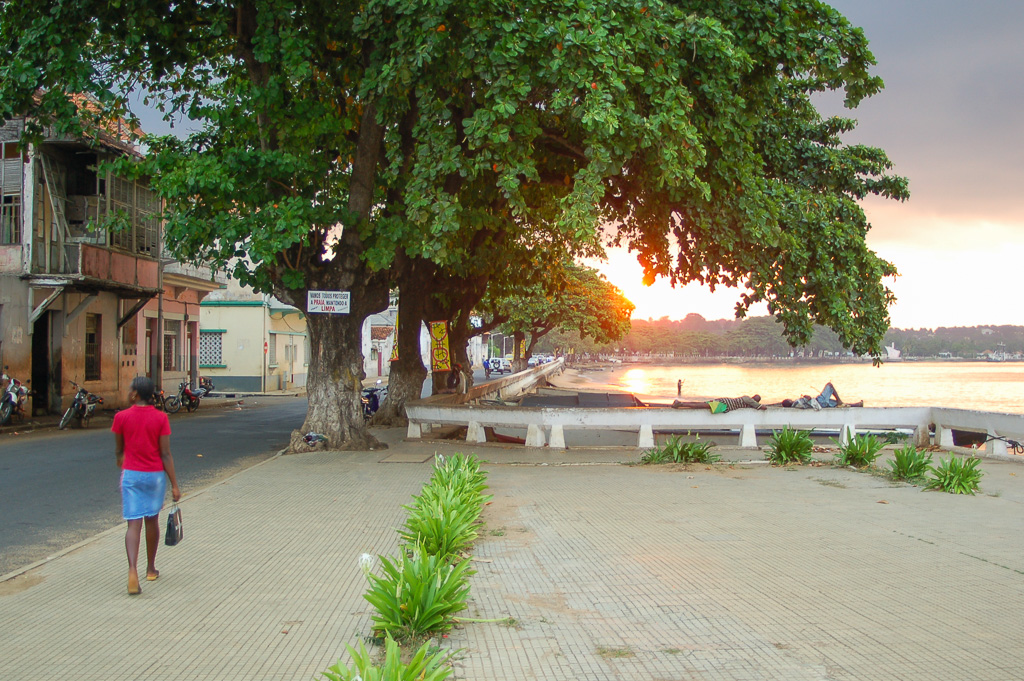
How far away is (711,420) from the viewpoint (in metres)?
14.8

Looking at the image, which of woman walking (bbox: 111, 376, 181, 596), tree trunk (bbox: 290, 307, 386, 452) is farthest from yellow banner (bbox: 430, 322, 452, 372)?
woman walking (bbox: 111, 376, 181, 596)

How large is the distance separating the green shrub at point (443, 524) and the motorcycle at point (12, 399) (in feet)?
47.1

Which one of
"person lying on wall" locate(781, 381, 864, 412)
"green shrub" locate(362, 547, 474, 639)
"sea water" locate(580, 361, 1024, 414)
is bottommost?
"sea water" locate(580, 361, 1024, 414)

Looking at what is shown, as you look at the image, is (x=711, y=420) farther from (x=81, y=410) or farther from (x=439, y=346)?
(x=81, y=410)

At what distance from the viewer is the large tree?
1125cm

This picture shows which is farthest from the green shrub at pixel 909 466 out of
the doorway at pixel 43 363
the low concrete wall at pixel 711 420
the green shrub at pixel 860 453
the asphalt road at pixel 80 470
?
the doorway at pixel 43 363

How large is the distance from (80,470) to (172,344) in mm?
18799

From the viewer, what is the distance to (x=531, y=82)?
11.5m

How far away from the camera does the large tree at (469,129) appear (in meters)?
11.2

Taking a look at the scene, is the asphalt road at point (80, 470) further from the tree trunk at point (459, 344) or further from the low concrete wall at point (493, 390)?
the tree trunk at point (459, 344)

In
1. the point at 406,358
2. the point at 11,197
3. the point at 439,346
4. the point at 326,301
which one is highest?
the point at 11,197

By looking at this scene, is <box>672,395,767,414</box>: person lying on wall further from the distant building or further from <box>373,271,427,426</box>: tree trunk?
the distant building

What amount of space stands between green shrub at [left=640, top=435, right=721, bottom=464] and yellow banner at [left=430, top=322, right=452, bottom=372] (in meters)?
8.06

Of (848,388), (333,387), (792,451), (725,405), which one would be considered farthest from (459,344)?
(848,388)
